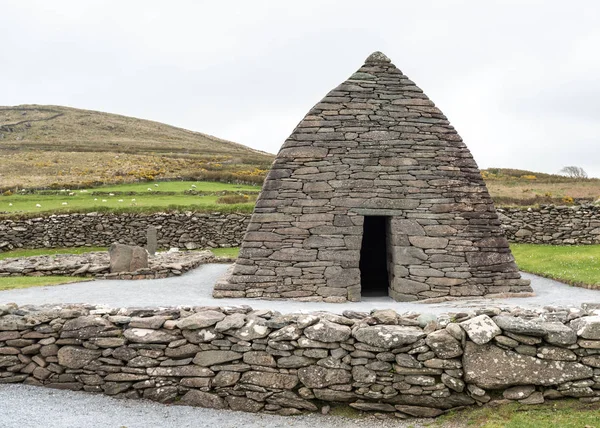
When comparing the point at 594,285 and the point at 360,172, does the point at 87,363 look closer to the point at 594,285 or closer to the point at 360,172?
the point at 360,172

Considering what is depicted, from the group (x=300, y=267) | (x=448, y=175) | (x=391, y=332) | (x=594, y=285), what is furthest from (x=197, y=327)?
(x=594, y=285)

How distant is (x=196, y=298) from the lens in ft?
39.9

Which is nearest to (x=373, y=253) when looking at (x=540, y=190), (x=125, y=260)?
(x=125, y=260)

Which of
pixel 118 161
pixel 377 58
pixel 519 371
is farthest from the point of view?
pixel 118 161

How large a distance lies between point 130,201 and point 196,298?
66.9 feet

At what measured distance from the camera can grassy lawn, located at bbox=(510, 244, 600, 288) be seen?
46.9 ft

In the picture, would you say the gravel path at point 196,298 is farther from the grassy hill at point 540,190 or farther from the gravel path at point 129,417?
the grassy hill at point 540,190

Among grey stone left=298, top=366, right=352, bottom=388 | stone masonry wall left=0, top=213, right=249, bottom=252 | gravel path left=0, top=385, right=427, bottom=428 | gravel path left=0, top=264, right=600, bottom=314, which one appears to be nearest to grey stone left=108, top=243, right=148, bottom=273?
gravel path left=0, top=264, right=600, bottom=314

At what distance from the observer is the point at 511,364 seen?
609 centimetres

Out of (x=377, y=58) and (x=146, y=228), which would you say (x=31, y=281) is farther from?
(x=146, y=228)

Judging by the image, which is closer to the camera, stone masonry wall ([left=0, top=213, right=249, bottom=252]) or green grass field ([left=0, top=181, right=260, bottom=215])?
stone masonry wall ([left=0, top=213, right=249, bottom=252])

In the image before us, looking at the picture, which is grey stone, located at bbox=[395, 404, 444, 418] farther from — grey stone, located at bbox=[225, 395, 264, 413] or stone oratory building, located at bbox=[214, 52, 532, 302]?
stone oratory building, located at bbox=[214, 52, 532, 302]

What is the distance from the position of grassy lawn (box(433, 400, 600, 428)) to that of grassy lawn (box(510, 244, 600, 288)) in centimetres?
806

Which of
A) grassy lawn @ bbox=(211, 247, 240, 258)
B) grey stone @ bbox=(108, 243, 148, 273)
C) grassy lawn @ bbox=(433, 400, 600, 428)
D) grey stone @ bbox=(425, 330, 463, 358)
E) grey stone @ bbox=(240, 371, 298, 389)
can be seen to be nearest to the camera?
grassy lawn @ bbox=(433, 400, 600, 428)
